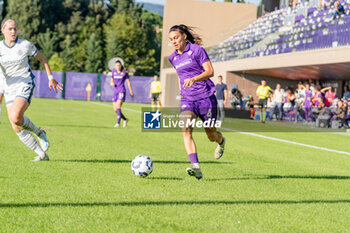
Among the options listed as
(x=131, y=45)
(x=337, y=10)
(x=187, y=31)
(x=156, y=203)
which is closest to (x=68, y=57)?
(x=131, y=45)

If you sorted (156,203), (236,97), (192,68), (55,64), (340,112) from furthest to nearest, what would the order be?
(55,64) < (236,97) < (340,112) < (192,68) < (156,203)

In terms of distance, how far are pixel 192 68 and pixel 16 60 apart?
2.80 meters

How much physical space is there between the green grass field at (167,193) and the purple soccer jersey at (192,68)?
1254 millimetres

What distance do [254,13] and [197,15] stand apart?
5.42m

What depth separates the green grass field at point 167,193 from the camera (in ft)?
13.7

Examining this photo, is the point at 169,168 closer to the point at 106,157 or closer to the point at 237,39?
the point at 106,157

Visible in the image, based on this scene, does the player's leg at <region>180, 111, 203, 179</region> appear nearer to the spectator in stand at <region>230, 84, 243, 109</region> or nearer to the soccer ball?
the soccer ball

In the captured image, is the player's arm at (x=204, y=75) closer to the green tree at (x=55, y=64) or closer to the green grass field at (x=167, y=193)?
the green grass field at (x=167, y=193)

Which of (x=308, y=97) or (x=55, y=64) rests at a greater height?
(x=55, y=64)

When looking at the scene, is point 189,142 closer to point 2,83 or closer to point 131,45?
point 2,83

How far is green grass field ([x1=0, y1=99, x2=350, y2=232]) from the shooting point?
4.16 meters

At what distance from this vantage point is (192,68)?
22.1ft

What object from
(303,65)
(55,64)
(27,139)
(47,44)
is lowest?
(27,139)

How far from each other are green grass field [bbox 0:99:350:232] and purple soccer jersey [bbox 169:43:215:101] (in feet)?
4.11
